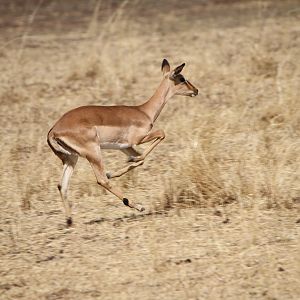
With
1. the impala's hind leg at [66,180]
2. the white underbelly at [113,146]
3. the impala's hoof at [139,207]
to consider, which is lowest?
the impala's hoof at [139,207]

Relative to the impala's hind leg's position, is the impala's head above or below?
above

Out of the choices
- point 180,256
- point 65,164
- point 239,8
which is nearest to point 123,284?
point 180,256

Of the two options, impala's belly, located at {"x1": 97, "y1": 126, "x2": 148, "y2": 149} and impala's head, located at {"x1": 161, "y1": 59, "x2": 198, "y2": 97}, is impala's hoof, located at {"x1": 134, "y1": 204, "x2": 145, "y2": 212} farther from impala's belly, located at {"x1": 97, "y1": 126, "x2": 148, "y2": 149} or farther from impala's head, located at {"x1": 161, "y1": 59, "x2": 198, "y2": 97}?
impala's head, located at {"x1": 161, "y1": 59, "x2": 198, "y2": 97}

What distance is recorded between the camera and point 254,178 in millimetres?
7543

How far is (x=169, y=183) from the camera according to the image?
741 cm

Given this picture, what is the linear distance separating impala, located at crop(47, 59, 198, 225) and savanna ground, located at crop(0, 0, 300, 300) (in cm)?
30

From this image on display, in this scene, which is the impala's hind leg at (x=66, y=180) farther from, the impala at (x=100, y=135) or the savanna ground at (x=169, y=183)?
the savanna ground at (x=169, y=183)

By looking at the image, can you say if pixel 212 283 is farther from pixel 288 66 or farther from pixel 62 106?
pixel 288 66

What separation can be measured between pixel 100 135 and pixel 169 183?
0.68 meters

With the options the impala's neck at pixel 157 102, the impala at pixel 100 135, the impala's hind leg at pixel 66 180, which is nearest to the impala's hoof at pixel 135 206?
the impala at pixel 100 135

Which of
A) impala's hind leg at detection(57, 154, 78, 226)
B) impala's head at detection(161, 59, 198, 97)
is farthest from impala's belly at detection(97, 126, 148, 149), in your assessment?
impala's head at detection(161, 59, 198, 97)

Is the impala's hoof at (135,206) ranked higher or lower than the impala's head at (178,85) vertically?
lower

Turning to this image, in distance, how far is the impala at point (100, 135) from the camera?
276 inches

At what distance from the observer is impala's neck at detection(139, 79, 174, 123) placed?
7.88 meters
